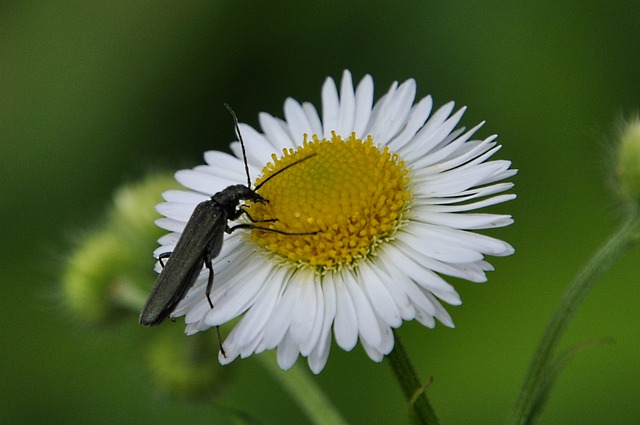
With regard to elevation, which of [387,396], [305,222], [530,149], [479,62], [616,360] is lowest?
[616,360]

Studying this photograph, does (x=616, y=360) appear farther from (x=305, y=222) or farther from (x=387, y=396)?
(x=305, y=222)

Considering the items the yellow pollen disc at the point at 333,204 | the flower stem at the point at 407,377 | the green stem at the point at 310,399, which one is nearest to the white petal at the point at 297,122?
the yellow pollen disc at the point at 333,204

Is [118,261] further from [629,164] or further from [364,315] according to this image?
[629,164]

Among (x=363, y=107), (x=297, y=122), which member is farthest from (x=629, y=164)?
(x=297, y=122)

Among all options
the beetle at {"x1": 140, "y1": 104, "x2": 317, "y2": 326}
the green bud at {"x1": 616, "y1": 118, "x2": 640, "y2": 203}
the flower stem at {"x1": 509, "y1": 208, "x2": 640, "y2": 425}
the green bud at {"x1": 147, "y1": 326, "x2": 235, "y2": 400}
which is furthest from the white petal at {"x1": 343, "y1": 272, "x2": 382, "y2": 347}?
the green bud at {"x1": 147, "y1": 326, "x2": 235, "y2": 400}

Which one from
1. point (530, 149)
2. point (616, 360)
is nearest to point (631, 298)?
point (616, 360)

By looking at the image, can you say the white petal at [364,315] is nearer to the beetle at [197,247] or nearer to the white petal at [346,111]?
the beetle at [197,247]

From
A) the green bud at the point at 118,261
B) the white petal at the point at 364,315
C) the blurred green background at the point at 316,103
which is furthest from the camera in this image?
the blurred green background at the point at 316,103
